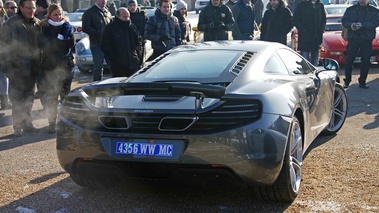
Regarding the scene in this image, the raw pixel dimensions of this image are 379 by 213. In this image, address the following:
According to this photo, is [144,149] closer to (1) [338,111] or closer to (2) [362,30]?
(1) [338,111]

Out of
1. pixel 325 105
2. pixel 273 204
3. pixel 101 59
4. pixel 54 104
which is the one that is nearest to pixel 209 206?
pixel 273 204

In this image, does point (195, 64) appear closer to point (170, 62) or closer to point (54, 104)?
point (170, 62)

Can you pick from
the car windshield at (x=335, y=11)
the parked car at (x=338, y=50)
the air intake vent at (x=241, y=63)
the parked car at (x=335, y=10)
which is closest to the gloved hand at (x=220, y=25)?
the parked car at (x=338, y=50)

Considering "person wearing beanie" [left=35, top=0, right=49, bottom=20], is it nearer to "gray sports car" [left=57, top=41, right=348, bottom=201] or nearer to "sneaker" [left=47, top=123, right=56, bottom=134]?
"sneaker" [left=47, top=123, right=56, bottom=134]

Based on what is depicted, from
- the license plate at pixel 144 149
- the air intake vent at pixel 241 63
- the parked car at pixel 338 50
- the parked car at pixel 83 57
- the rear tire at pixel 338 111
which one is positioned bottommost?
the parked car at pixel 83 57

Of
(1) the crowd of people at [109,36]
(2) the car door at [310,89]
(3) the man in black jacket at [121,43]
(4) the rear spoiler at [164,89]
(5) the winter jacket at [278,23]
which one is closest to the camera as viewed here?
(4) the rear spoiler at [164,89]

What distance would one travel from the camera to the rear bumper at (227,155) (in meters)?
3.71

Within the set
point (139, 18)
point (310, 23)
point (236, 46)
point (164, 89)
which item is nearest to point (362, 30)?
point (310, 23)

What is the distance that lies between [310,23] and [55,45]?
522cm

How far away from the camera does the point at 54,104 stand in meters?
7.27

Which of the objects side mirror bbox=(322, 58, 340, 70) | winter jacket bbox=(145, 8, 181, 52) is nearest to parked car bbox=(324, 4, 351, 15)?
winter jacket bbox=(145, 8, 181, 52)

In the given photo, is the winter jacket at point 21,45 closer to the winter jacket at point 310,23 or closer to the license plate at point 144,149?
the license plate at point 144,149

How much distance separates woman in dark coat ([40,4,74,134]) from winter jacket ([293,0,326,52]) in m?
4.90

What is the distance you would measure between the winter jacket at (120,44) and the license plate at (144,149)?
152 inches
